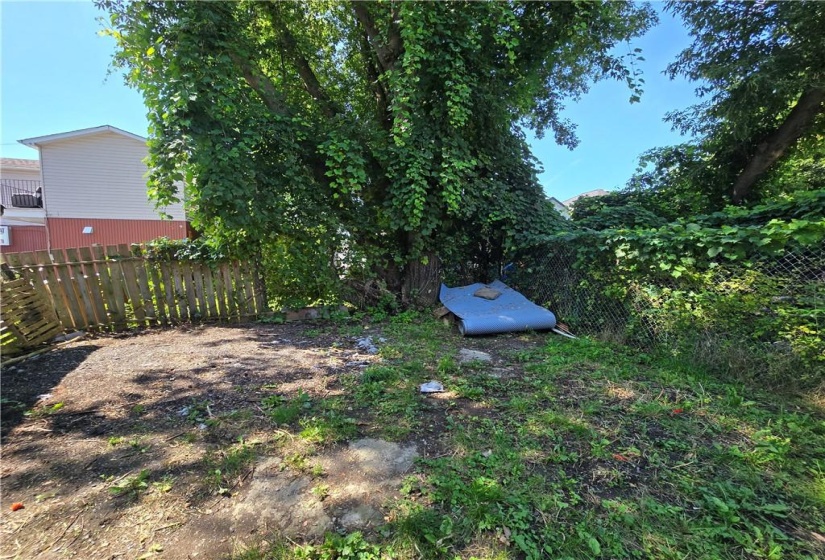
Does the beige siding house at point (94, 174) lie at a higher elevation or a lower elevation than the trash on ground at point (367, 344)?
higher

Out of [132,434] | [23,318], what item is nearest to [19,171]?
[23,318]

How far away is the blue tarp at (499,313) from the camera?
5031mm

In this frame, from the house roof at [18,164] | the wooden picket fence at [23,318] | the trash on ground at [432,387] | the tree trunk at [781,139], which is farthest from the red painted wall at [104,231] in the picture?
the tree trunk at [781,139]

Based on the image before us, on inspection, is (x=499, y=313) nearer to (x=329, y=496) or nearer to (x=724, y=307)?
(x=724, y=307)

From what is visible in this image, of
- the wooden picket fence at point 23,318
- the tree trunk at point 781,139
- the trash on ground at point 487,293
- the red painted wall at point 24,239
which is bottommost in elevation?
the trash on ground at point 487,293

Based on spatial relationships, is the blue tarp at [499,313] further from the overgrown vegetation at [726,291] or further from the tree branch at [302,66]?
the tree branch at [302,66]

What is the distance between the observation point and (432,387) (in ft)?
10.3

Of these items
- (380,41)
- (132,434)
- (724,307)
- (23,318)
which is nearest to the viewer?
(132,434)

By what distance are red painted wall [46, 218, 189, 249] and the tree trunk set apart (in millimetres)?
18042

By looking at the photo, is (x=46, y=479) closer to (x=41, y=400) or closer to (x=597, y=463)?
(x=41, y=400)

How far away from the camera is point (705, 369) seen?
11.1ft

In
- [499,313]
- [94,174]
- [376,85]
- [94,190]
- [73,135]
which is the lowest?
[499,313]

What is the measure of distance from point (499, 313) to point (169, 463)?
4.29 metres

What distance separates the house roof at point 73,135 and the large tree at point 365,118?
40.9ft
